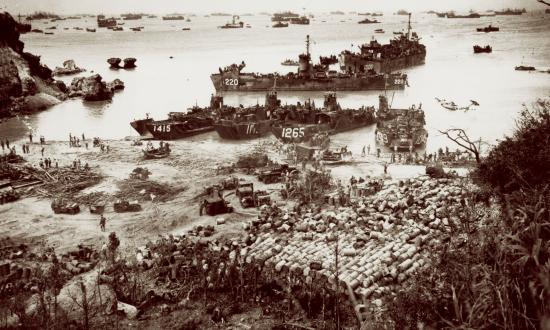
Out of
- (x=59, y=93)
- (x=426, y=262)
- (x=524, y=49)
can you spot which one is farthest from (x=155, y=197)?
(x=524, y=49)

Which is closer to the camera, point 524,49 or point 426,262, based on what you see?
Answer: point 426,262

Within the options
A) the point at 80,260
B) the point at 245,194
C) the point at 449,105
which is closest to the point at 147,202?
the point at 245,194

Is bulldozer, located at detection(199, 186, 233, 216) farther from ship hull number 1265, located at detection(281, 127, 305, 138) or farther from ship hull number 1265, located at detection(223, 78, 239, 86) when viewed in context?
ship hull number 1265, located at detection(223, 78, 239, 86)

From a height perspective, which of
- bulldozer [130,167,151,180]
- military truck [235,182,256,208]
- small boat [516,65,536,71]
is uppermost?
small boat [516,65,536,71]

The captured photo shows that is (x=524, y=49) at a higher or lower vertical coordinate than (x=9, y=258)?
higher

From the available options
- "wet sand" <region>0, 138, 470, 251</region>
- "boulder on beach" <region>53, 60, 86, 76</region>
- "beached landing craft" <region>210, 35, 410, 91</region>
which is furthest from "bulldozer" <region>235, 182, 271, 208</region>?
"boulder on beach" <region>53, 60, 86, 76</region>

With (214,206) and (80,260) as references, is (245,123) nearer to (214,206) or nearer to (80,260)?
(214,206)

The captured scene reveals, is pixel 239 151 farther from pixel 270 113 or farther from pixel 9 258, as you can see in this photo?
pixel 9 258
